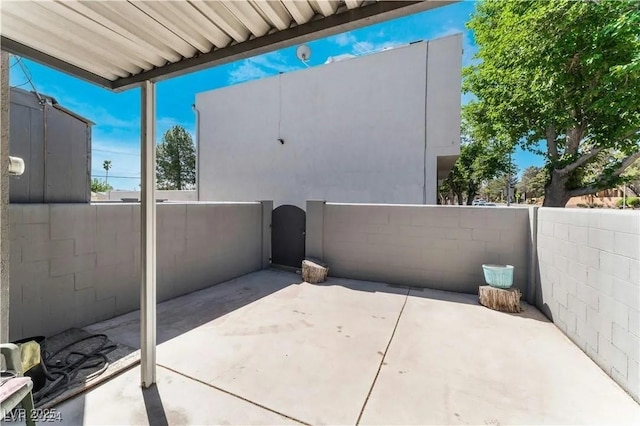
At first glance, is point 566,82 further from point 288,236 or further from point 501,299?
point 288,236

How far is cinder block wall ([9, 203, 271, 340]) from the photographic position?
2666 mm

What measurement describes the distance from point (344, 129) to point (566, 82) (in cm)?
549

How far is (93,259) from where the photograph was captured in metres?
3.23

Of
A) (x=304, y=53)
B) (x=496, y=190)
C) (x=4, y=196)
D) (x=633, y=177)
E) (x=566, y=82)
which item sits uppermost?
(x=304, y=53)

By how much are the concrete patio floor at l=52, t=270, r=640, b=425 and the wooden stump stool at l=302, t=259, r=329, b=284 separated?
125 cm

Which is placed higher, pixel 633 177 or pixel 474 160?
pixel 474 160

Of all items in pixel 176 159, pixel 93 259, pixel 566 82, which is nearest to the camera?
pixel 93 259

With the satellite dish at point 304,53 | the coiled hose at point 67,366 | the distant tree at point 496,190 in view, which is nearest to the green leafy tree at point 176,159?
the satellite dish at point 304,53

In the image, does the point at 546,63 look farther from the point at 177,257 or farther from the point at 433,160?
the point at 177,257

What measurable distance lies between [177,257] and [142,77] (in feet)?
9.67

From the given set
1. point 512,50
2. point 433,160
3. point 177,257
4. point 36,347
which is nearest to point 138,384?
point 36,347

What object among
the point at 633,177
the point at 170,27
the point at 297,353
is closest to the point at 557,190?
the point at 633,177

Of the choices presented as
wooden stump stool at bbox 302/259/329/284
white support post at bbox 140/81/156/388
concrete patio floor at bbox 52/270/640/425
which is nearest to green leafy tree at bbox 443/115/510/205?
wooden stump stool at bbox 302/259/329/284

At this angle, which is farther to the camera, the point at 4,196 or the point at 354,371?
the point at 354,371
